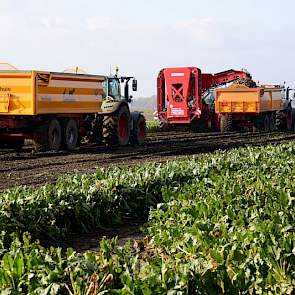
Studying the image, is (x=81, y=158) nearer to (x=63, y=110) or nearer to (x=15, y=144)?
(x=63, y=110)

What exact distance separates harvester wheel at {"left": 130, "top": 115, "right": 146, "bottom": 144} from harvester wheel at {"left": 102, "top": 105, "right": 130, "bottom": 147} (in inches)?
27.4

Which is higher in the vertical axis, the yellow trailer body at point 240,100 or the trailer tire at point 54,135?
the yellow trailer body at point 240,100

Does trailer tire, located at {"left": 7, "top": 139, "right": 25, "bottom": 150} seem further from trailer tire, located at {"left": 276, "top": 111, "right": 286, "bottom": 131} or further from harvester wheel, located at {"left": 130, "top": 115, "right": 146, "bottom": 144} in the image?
trailer tire, located at {"left": 276, "top": 111, "right": 286, "bottom": 131}

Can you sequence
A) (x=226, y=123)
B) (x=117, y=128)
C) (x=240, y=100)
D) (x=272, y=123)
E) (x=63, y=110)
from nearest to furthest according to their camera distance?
(x=63, y=110)
(x=117, y=128)
(x=240, y=100)
(x=226, y=123)
(x=272, y=123)

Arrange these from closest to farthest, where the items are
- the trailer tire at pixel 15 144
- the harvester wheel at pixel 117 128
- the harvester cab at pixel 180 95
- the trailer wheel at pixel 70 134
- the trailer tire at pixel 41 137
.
Answer: the trailer tire at pixel 41 137 < the trailer wheel at pixel 70 134 < the trailer tire at pixel 15 144 < the harvester wheel at pixel 117 128 < the harvester cab at pixel 180 95

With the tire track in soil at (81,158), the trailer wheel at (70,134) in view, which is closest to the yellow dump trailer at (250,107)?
the tire track in soil at (81,158)

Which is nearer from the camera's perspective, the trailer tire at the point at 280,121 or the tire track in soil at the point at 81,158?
the tire track in soil at the point at 81,158

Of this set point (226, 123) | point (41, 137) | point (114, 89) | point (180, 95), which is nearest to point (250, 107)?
point (226, 123)

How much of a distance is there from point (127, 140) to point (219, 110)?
803 cm

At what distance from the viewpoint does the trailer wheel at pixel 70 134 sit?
16688 millimetres

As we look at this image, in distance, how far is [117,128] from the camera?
1827 cm

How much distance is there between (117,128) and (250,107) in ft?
29.9

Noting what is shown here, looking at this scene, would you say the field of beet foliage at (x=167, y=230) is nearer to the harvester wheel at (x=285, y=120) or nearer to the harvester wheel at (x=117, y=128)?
the harvester wheel at (x=117, y=128)

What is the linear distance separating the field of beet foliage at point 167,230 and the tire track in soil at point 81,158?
2.71 meters
